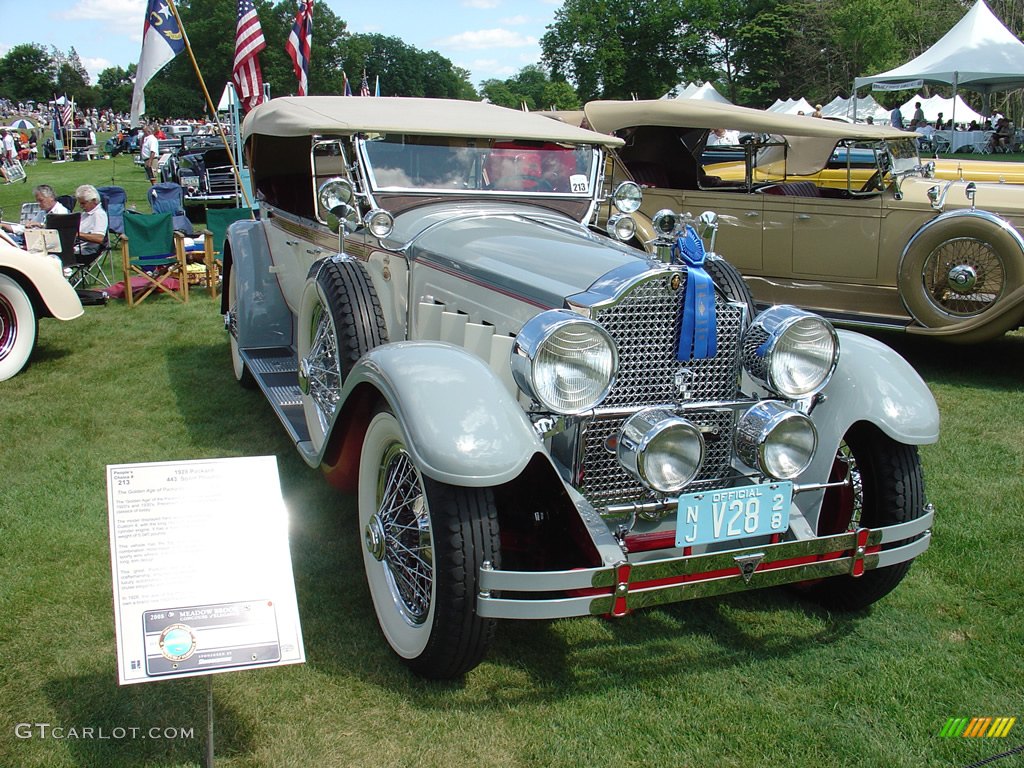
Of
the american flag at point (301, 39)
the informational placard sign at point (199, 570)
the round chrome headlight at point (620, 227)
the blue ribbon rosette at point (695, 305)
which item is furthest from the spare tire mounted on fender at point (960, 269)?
the american flag at point (301, 39)

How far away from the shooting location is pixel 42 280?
6684mm

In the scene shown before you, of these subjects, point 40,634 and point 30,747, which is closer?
point 30,747

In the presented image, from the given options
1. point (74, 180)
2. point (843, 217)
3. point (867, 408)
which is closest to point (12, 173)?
point (74, 180)

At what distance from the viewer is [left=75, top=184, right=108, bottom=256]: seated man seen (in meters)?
9.41

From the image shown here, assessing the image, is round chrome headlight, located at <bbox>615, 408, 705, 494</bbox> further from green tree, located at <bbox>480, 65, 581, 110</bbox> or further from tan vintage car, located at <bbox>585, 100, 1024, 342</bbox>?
green tree, located at <bbox>480, 65, 581, 110</bbox>

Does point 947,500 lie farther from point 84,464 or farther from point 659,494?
point 84,464

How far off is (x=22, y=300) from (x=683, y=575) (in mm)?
6015

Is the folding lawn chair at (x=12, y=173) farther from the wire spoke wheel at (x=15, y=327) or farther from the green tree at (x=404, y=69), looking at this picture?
the green tree at (x=404, y=69)

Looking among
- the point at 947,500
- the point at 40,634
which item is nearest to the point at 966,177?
the point at 947,500

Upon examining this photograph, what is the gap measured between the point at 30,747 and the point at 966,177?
30.9ft

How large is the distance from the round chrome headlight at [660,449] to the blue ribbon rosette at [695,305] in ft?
0.96

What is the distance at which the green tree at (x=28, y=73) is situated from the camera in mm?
93938

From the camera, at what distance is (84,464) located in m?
4.75

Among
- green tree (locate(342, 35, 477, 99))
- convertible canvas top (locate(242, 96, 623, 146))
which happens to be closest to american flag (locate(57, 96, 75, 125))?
convertible canvas top (locate(242, 96, 623, 146))
